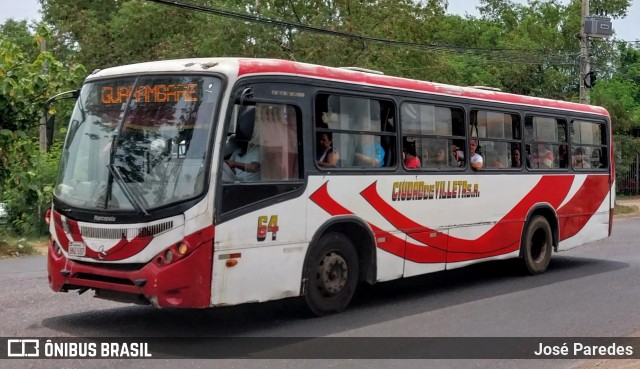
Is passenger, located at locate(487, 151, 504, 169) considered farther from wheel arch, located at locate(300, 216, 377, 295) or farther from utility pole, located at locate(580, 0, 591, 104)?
utility pole, located at locate(580, 0, 591, 104)

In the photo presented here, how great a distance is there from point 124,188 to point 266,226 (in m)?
1.46

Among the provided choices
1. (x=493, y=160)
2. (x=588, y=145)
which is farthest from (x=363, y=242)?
(x=588, y=145)

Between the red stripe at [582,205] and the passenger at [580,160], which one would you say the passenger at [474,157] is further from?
the passenger at [580,160]

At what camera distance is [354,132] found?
966 centimetres

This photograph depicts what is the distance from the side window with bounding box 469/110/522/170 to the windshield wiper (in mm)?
5467

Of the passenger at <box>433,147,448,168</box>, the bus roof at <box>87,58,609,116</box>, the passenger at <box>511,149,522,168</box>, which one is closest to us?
the bus roof at <box>87,58,609,116</box>

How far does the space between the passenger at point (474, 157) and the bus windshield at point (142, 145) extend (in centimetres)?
481

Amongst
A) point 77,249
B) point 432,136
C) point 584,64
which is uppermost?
point 584,64

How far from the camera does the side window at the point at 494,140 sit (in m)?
11.8

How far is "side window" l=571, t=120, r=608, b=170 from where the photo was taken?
46.4 feet

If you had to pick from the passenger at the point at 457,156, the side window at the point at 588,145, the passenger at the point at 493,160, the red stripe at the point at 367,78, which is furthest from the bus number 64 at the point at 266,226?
the side window at the point at 588,145

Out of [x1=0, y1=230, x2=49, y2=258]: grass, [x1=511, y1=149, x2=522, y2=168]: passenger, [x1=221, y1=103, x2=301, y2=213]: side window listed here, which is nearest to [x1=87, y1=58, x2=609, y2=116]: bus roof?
[x1=221, y1=103, x2=301, y2=213]: side window

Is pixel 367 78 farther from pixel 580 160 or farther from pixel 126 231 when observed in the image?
pixel 580 160

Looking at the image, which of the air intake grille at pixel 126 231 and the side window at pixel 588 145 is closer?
the air intake grille at pixel 126 231
